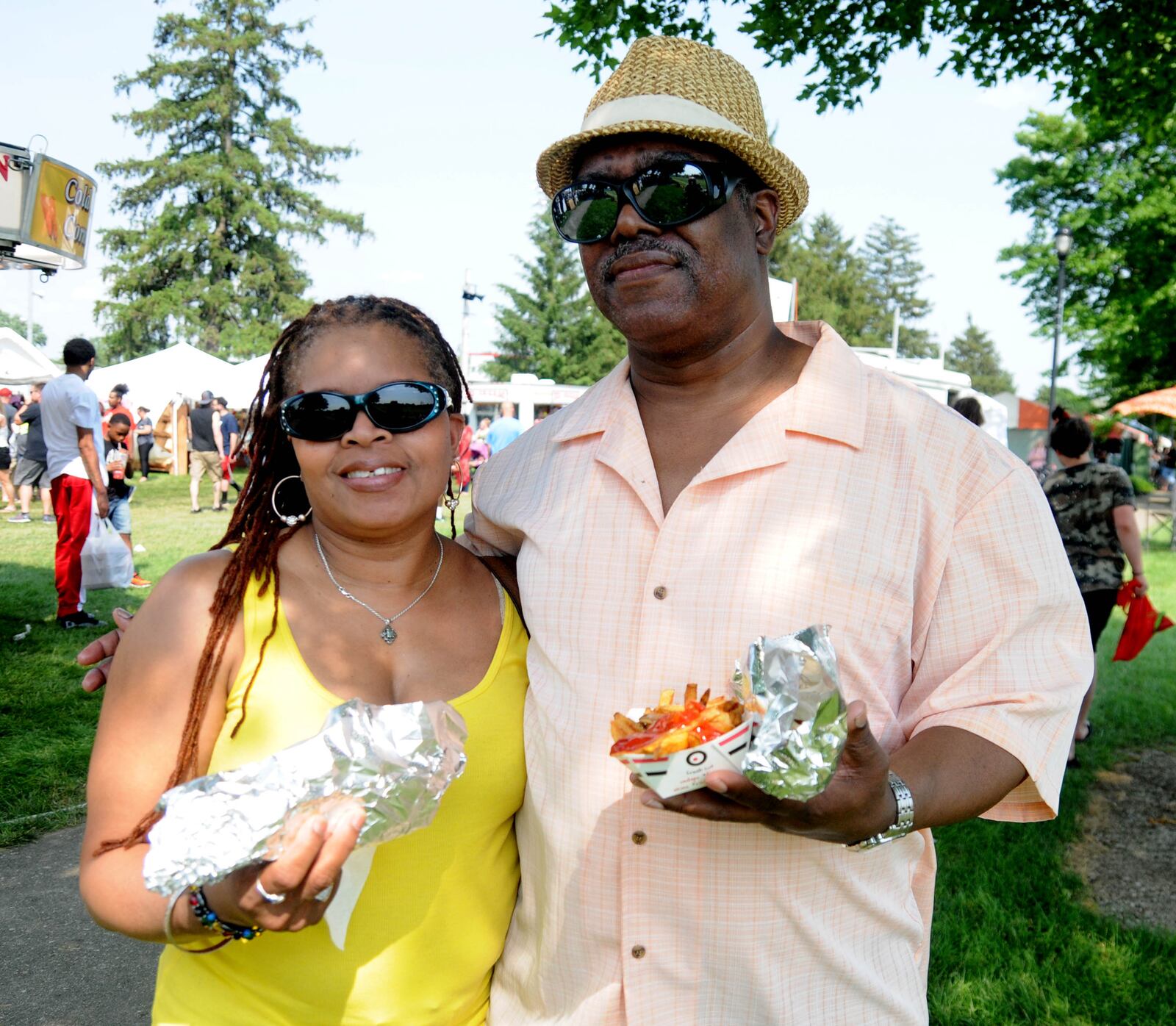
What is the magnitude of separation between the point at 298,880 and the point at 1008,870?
13.7 ft

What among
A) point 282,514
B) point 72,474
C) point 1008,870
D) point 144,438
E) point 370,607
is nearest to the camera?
point 370,607

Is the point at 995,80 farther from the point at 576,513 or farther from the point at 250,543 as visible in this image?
the point at 250,543

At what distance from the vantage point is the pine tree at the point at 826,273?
57.0 m

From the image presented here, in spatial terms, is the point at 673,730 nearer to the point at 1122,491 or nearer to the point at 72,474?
the point at 1122,491

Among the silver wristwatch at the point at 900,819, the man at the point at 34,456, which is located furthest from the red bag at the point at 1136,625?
the man at the point at 34,456

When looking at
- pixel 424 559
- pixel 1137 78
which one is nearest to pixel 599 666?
pixel 424 559

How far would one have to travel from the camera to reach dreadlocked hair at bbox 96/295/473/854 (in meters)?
1.93

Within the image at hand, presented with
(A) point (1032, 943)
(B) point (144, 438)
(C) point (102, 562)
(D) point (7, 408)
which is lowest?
(A) point (1032, 943)

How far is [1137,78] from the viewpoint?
554 centimetres

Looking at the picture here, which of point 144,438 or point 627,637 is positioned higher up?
point 627,637

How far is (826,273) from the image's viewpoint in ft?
208

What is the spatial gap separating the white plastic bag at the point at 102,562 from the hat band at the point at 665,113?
292 inches

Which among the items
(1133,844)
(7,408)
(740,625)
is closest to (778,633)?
(740,625)

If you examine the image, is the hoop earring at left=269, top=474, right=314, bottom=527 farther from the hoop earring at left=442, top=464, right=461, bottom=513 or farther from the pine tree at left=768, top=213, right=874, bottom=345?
the pine tree at left=768, top=213, right=874, bottom=345
